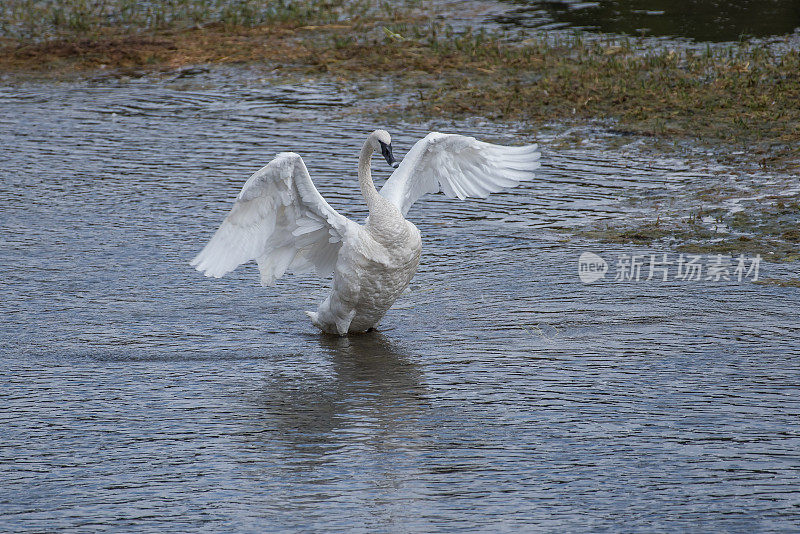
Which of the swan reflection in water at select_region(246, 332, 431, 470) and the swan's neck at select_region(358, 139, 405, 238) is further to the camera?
the swan's neck at select_region(358, 139, 405, 238)

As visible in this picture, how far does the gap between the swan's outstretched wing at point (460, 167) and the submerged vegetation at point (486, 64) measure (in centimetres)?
153

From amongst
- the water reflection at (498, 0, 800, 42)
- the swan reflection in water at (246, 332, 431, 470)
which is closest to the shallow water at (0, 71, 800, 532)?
the swan reflection in water at (246, 332, 431, 470)

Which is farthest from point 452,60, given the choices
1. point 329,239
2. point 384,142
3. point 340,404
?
point 340,404

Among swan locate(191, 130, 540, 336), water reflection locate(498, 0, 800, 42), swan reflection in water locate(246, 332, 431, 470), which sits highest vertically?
water reflection locate(498, 0, 800, 42)

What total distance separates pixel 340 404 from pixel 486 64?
31.3 feet

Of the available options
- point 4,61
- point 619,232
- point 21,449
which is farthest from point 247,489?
point 4,61

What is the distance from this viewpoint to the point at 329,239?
8.47 m

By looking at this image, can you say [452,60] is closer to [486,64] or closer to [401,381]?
[486,64]

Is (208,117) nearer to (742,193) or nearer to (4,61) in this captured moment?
(4,61)

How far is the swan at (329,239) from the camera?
8102 mm

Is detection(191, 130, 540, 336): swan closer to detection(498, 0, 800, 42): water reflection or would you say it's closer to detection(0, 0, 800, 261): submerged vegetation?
detection(0, 0, 800, 261): submerged vegetation

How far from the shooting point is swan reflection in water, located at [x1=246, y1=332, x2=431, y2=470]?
6.70 m

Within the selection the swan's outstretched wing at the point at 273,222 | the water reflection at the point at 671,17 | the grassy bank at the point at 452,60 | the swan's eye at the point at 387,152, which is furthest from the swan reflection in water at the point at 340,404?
the water reflection at the point at 671,17

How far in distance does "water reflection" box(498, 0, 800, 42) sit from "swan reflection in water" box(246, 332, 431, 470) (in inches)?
412
